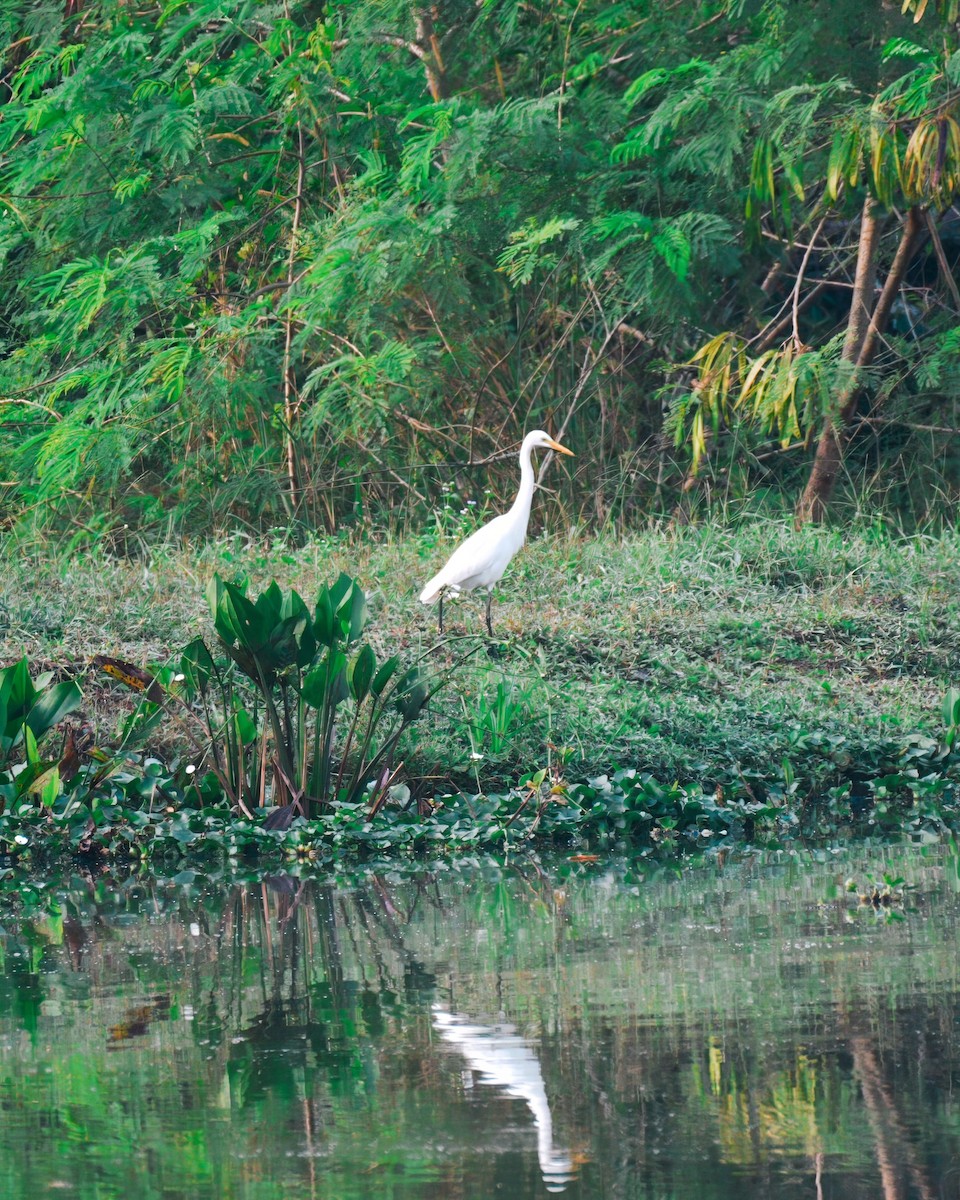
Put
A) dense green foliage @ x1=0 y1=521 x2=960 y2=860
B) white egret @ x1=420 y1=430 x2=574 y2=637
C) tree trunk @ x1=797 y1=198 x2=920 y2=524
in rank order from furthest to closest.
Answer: tree trunk @ x1=797 y1=198 x2=920 y2=524 → white egret @ x1=420 y1=430 x2=574 y2=637 → dense green foliage @ x1=0 y1=521 x2=960 y2=860

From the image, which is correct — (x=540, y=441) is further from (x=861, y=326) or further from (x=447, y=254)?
(x=861, y=326)

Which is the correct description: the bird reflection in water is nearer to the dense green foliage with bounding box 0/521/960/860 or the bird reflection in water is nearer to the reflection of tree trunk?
the reflection of tree trunk

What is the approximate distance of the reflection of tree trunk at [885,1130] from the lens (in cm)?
284

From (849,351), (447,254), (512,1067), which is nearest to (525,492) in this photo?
(447,254)

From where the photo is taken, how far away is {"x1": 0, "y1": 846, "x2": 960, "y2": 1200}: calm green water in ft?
9.96

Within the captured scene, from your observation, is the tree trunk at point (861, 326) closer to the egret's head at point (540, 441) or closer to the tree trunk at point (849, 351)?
the tree trunk at point (849, 351)

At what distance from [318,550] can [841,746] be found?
4131 millimetres

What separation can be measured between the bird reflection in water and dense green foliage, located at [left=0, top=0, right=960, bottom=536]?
277 inches

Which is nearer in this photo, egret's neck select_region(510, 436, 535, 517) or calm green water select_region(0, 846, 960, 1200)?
calm green water select_region(0, 846, 960, 1200)

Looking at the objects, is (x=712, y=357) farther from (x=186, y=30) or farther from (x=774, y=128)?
(x=186, y=30)

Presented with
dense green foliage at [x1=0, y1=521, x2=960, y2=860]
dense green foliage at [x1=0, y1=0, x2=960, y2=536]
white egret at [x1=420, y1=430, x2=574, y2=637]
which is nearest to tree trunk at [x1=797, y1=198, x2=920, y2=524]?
dense green foliage at [x1=0, y1=0, x2=960, y2=536]

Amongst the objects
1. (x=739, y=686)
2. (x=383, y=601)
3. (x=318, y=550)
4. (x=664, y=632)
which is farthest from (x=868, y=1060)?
(x=318, y=550)

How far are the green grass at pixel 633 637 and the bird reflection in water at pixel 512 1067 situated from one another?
9.77 ft

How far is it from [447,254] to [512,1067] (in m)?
8.17
